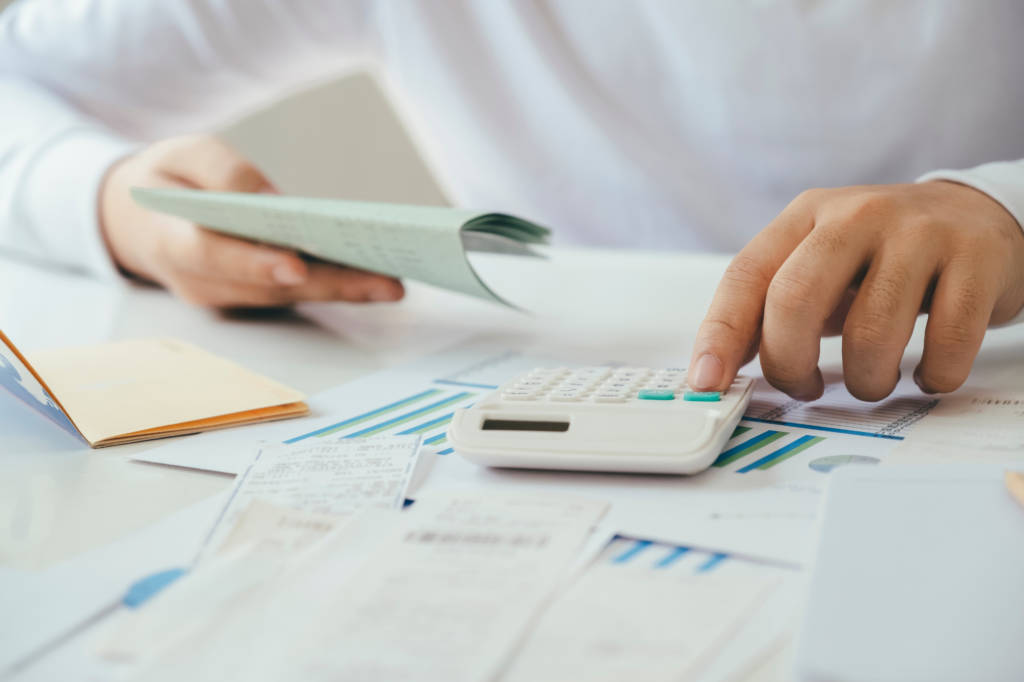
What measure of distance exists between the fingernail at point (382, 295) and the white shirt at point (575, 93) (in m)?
0.37

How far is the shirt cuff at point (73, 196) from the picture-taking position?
2.74 feet

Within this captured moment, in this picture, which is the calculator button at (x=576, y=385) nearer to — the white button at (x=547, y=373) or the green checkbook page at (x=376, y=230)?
the white button at (x=547, y=373)

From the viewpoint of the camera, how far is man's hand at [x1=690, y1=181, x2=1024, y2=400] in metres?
0.36

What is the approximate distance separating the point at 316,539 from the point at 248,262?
0.44 metres

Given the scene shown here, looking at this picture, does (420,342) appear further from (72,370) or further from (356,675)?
(356,675)

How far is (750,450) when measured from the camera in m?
0.33

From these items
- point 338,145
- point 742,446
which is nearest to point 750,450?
point 742,446

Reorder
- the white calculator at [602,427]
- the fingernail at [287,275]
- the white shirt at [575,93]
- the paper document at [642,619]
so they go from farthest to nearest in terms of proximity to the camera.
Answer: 1. the white shirt at [575,93]
2. the fingernail at [287,275]
3. the white calculator at [602,427]
4. the paper document at [642,619]

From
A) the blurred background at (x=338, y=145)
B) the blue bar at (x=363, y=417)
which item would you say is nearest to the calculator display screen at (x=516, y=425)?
the blue bar at (x=363, y=417)

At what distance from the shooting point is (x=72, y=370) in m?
0.49

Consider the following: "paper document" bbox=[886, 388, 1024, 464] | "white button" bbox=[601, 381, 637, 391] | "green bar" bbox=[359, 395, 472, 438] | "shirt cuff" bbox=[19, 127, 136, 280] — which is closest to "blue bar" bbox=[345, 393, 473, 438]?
"green bar" bbox=[359, 395, 472, 438]

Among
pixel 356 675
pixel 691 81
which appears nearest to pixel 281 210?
pixel 356 675

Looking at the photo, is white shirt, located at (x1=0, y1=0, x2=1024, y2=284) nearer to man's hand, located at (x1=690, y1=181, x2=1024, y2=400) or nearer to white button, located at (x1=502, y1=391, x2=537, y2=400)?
man's hand, located at (x1=690, y1=181, x2=1024, y2=400)

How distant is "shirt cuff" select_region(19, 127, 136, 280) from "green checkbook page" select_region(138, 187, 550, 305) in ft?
0.86
